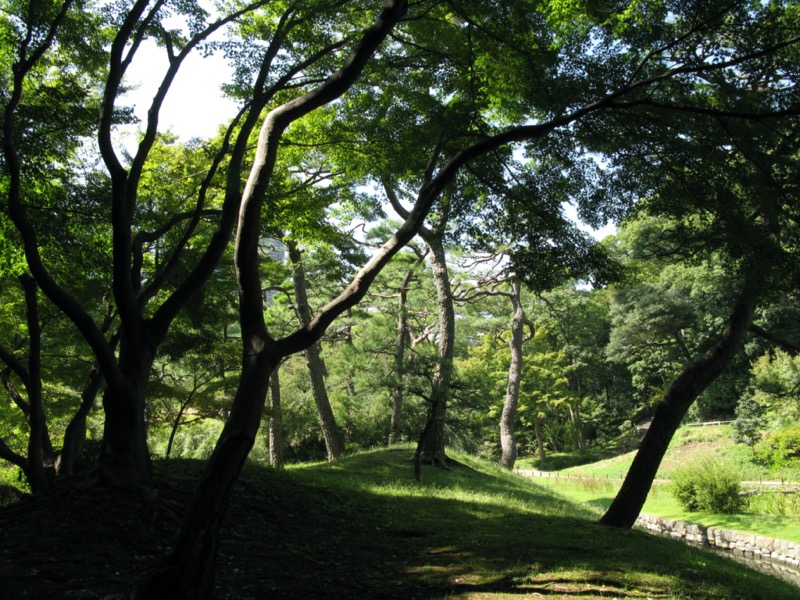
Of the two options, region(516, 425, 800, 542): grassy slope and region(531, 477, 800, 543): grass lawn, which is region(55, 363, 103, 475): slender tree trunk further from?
region(516, 425, 800, 542): grassy slope

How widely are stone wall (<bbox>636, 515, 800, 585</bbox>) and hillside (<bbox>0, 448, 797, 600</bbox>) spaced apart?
222 inches

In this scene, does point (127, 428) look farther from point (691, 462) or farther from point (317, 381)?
point (691, 462)

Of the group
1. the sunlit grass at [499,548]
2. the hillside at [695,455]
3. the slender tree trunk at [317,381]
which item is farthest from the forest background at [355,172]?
the hillside at [695,455]

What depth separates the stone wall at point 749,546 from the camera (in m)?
11.0

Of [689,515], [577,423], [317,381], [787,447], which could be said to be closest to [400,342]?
[317,381]

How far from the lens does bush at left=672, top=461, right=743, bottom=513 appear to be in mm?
15047

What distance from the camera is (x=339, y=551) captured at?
5.86 meters

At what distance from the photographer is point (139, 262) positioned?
305 inches

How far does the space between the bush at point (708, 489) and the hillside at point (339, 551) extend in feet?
30.3

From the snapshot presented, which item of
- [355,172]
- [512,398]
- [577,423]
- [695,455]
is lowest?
[695,455]

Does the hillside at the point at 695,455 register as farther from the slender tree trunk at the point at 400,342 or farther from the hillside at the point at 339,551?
the hillside at the point at 339,551

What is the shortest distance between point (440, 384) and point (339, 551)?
19.4ft

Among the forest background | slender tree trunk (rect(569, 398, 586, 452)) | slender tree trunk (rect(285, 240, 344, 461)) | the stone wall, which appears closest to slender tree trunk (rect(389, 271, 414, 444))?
slender tree trunk (rect(285, 240, 344, 461))

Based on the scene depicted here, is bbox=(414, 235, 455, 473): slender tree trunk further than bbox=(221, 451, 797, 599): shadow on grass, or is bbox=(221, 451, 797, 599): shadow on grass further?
bbox=(414, 235, 455, 473): slender tree trunk
